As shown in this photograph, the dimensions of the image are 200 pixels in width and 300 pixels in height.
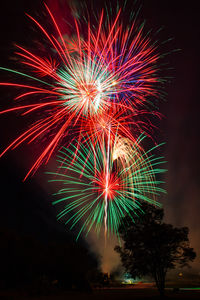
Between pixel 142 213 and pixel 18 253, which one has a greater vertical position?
pixel 142 213

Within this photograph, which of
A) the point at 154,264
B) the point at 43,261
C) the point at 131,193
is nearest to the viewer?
the point at 131,193

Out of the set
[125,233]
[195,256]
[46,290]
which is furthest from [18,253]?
[195,256]

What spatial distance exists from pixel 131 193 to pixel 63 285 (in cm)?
4034

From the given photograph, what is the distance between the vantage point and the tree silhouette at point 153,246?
2438cm

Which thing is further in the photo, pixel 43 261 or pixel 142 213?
pixel 43 261

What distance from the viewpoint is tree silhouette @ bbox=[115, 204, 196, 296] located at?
960 inches

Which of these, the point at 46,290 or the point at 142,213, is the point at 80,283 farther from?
the point at 142,213

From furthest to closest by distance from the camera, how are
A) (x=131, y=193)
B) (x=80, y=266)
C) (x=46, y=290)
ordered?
(x=80, y=266)
(x=46, y=290)
(x=131, y=193)

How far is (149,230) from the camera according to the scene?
2464 cm

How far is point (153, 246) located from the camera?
24.3 m

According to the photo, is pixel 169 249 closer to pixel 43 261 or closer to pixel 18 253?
pixel 18 253

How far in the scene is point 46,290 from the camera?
35.7m

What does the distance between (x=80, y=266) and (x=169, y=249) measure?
2943 centimetres

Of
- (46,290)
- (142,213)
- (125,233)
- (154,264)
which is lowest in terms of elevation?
(46,290)
